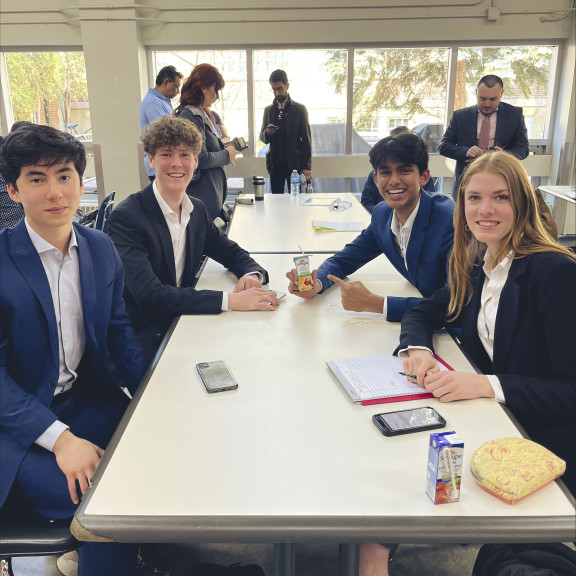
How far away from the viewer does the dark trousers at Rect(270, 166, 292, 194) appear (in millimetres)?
6328

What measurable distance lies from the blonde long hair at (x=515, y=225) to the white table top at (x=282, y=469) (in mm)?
278

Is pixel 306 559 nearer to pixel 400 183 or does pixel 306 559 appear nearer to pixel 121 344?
pixel 121 344

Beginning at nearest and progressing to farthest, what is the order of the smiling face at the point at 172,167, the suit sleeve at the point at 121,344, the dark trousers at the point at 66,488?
the dark trousers at the point at 66,488
the suit sleeve at the point at 121,344
the smiling face at the point at 172,167

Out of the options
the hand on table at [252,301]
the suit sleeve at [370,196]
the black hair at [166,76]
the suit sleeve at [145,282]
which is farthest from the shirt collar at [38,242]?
the black hair at [166,76]

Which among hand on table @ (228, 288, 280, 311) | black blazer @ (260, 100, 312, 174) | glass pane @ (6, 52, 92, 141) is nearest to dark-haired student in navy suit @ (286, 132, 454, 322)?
hand on table @ (228, 288, 280, 311)

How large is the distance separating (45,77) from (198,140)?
5417 millimetres

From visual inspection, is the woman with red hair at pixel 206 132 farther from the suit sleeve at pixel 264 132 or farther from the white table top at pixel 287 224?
the suit sleeve at pixel 264 132

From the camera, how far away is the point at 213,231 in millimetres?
2613

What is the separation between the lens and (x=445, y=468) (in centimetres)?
101

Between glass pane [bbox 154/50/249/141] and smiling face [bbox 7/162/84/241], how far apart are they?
560 centimetres

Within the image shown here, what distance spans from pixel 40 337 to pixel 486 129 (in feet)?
15.9

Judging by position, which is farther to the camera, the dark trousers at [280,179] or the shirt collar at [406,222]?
the dark trousers at [280,179]

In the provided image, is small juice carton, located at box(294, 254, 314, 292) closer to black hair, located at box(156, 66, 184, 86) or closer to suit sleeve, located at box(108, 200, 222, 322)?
suit sleeve, located at box(108, 200, 222, 322)

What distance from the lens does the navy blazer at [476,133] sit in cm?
527
